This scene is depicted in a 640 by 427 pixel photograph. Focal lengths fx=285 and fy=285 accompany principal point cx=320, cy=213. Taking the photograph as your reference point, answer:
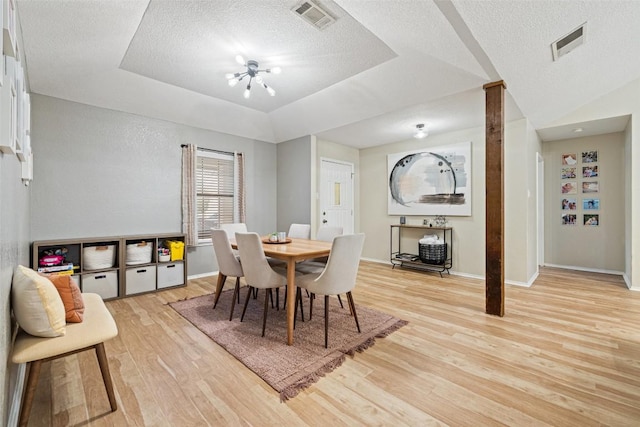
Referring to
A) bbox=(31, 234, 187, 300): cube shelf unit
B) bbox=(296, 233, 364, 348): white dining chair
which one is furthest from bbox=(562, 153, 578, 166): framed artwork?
bbox=(31, 234, 187, 300): cube shelf unit

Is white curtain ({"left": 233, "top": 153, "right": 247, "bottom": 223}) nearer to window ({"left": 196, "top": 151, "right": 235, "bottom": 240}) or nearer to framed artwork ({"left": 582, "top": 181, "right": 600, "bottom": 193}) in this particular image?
window ({"left": 196, "top": 151, "right": 235, "bottom": 240})

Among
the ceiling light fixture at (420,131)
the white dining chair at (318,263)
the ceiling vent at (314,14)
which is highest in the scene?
the ceiling vent at (314,14)

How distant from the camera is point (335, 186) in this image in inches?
223

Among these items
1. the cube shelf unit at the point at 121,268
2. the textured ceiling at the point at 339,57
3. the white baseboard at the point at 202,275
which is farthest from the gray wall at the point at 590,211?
the cube shelf unit at the point at 121,268

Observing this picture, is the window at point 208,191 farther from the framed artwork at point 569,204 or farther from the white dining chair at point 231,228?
the framed artwork at point 569,204

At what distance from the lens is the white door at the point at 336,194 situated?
539 centimetres

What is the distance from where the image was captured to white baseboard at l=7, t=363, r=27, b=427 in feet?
4.63

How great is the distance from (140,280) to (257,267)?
2.22 m

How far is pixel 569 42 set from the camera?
2.50 m

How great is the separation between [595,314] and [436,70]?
306 cm

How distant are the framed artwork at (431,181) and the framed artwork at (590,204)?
221 centimetres

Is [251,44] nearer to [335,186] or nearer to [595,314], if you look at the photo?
[335,186]

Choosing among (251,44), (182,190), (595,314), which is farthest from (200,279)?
(595,314)

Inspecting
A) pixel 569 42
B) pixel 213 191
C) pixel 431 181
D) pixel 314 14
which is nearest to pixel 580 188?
pixel 431 181
